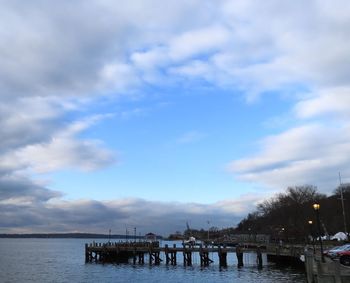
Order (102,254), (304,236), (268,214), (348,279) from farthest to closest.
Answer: (268,214), (304,236), (102,254), (348,279)

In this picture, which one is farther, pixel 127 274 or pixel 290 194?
pixel 290 194

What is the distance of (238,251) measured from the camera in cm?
7331

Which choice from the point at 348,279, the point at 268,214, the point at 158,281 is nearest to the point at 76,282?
the point at 158,281

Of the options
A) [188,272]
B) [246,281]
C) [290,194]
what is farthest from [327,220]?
[246,281]

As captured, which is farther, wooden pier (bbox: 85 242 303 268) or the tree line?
the tree line

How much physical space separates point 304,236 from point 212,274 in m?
67.1

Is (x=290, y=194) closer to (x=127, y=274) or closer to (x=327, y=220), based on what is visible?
(x=327, y=220)

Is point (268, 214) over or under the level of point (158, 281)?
over

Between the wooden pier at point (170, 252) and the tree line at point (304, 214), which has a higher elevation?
the tree line at point (304, 214)

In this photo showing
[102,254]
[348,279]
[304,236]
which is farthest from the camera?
[304,236]

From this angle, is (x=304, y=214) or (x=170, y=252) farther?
(x=304, y=214)

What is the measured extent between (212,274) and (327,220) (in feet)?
279

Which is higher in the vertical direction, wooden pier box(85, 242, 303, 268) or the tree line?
the tree line

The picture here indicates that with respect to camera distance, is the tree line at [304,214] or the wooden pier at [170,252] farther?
the tree line at [304,214]
